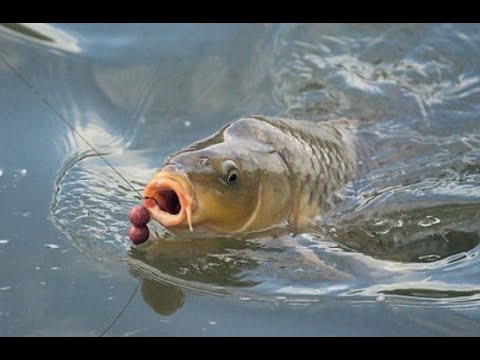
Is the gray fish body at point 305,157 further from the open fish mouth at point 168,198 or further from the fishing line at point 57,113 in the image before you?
the fishing line at point 57,113

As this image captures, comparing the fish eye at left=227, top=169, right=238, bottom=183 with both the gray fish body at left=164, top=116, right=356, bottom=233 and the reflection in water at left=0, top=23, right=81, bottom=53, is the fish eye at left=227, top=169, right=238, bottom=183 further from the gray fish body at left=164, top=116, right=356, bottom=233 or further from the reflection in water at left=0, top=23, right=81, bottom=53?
the reflection in water at left=0, top=23, right=81, bottom=53

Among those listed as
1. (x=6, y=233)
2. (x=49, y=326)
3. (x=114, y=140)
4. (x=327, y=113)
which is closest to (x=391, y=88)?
(x=327, y=113)

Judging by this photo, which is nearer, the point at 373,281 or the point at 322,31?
the point at 373,281

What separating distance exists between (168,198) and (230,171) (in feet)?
0.83

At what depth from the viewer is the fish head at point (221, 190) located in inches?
136

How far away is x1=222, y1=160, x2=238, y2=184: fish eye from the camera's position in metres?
3.58

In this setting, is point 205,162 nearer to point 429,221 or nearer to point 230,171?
point 230,171

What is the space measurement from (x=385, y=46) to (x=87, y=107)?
6.40 feet

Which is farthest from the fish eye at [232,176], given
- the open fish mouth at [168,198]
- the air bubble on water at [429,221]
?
the air bubble on water at [429,221]

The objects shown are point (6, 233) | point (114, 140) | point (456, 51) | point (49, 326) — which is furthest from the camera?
point (456, 51)

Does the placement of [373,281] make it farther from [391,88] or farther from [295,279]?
[391,88]

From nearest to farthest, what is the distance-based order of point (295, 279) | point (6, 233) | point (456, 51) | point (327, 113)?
point (295, 279), point (6, 233), point (327, 113), point (456, 51)

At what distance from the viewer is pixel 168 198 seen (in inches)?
139

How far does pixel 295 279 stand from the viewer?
3539 millimetres
